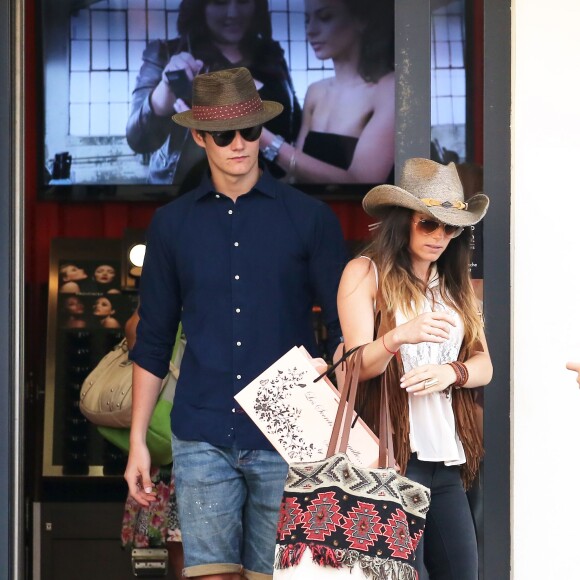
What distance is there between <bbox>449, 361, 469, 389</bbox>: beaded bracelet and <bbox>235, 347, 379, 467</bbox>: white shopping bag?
0.28 metres

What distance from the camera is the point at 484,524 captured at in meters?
3.16

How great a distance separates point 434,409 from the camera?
2.79 metres

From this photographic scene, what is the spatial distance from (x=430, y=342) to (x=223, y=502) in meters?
0.79

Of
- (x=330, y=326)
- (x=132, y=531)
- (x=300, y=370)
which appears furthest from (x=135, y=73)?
(x=300, y=370)

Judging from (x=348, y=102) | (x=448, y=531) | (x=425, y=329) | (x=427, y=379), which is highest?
(x=348, y=102)

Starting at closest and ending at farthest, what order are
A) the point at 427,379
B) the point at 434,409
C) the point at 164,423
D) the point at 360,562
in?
the point at 360,562 → the point at 427,379 → the point at 434,409 → the point at 164,423

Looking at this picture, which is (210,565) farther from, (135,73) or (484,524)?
(135,73)

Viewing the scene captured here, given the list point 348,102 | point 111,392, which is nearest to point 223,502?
point 111,392

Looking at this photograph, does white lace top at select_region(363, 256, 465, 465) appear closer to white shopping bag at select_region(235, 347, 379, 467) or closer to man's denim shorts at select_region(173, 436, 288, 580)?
white shopping bag at select_region(235, 347, 379, 467)

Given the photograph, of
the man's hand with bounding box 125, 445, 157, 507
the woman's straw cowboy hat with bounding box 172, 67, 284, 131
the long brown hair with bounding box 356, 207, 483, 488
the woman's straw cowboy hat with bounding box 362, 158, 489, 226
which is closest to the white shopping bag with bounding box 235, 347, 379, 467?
the long brown hair with bounding box 356, 207, 483, 488

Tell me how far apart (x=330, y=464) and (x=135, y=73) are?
12.3ft

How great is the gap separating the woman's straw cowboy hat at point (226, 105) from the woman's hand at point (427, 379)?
899mm

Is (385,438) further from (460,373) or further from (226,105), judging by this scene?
(226,105)
